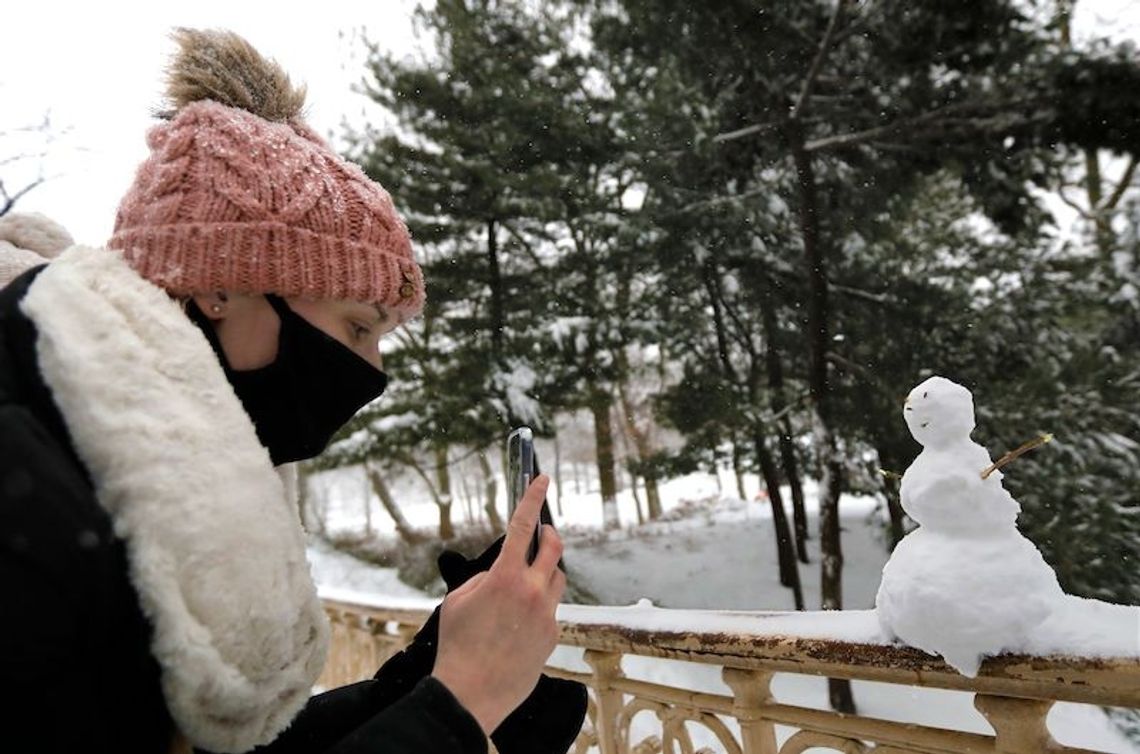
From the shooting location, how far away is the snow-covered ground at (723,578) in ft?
31.0

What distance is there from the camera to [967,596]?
127 cm

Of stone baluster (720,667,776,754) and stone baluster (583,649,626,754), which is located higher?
stone baluster (720,667,776,754)

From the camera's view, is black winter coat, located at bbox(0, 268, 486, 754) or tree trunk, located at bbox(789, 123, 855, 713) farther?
tree trunk, located at bbox(789, 123, 855, 713)

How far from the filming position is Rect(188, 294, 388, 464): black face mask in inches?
39.6

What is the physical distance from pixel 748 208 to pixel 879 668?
10127 millimetres

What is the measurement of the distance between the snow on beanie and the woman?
939 millimetres

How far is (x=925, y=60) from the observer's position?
8.20 metres

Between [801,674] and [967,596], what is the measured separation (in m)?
0.80

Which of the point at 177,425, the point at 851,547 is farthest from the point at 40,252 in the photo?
the point at 851,547

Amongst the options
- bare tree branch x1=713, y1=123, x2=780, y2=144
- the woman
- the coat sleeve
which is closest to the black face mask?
the woman

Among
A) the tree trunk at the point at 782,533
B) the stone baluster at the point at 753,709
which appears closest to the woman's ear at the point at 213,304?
the stone baluster at the point at 753,709

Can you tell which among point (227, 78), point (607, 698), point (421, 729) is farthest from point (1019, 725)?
point (227, 78)

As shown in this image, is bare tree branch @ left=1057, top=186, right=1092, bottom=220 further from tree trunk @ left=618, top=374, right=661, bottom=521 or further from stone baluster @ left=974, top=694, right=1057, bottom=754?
stone baluster @ left=974, top=694, right=1057, bottom=754

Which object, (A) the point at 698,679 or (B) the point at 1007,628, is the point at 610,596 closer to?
(A) the point at 698,679
